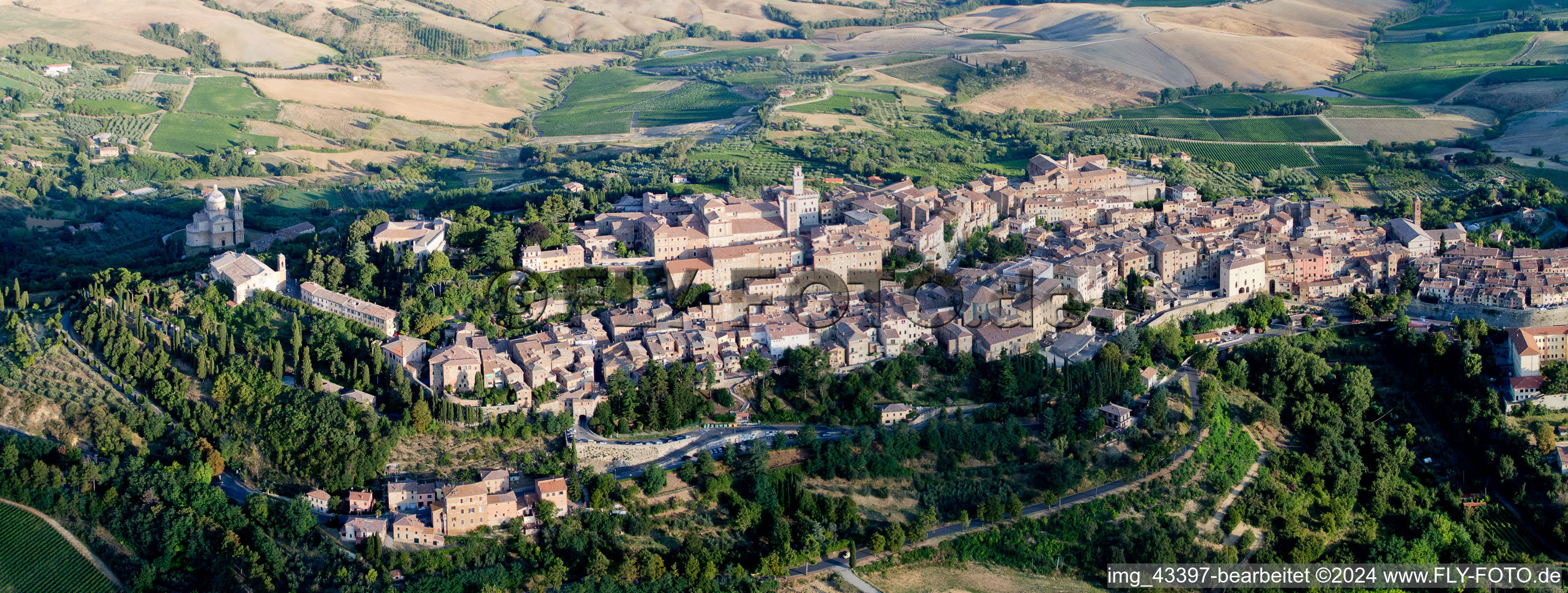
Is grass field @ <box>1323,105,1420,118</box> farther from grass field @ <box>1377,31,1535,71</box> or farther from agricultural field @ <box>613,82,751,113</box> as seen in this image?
agricultural field @ <box>613,82,751,113</box>

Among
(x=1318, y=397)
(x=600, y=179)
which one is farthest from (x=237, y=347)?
(x=1318, y=397)

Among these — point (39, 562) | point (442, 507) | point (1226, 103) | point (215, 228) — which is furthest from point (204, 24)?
point (442, 507)

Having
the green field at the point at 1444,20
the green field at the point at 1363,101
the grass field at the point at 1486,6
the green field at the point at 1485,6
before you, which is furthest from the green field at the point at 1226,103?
the grass field at the point at 1486,6

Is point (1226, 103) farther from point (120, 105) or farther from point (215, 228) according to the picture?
point (120, 105)

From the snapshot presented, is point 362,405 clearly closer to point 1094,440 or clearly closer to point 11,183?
point 1094,440

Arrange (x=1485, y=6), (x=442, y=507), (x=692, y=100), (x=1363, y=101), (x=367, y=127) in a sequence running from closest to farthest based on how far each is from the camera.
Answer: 1. (x=442, y=507)
2. (x=1363, y=101)
3. (x=367, y=127)
4. (x=692, y=100)
5. (x=1485, y=6)

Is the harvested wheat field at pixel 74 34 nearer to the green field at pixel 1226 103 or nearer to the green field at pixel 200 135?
the green field at pixel 200 135
